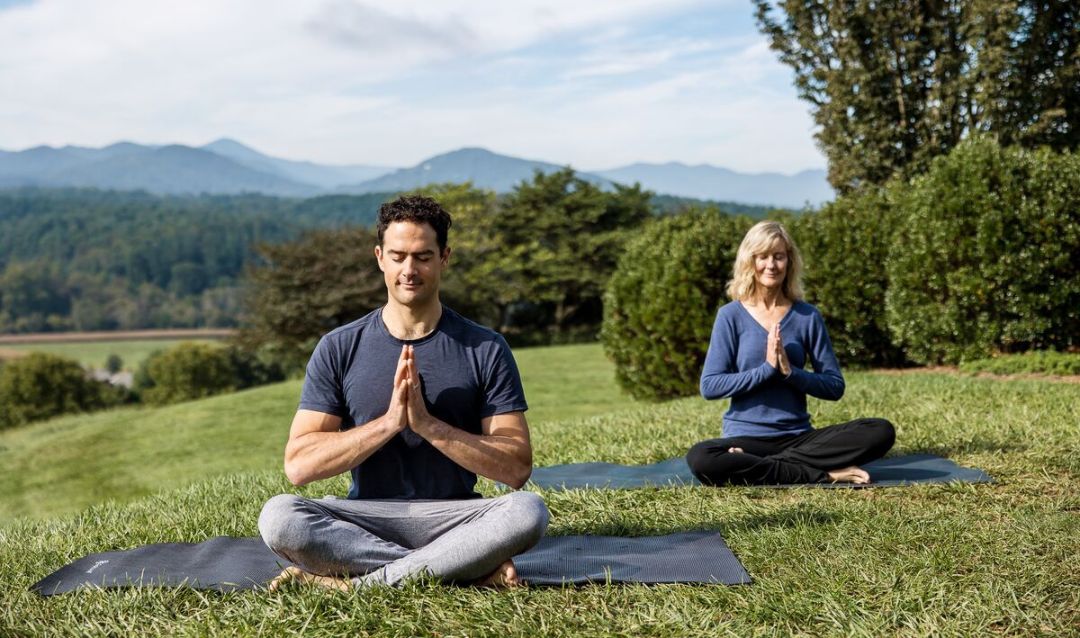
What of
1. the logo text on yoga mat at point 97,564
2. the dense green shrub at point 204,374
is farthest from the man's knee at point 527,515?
the dense green shrub at point 204,374

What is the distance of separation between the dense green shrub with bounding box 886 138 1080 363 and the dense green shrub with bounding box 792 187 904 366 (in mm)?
406

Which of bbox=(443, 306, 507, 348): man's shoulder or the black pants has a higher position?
bbox=(443, 306, 507, 348): man's shoulder

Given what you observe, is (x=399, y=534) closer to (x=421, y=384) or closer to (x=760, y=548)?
(x=421, y=384)

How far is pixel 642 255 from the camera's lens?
1272 cm

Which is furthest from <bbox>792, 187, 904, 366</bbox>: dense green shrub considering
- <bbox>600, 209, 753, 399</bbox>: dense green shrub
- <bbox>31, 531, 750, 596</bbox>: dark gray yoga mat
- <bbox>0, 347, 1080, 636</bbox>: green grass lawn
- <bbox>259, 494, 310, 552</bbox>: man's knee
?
<bbox>259, 494, 310, 552</bbox>: man's knee

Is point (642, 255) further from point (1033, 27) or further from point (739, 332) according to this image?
point (1033, 27)

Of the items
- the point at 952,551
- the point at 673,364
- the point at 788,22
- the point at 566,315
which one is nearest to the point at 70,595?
the point at 952,551

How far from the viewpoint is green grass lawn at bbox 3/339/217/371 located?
7381cm

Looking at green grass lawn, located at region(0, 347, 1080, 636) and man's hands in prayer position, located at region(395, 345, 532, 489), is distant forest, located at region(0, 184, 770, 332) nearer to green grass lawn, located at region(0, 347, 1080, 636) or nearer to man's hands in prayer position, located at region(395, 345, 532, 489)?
green grass lawn, located at region(0, 347, 1080, 636)

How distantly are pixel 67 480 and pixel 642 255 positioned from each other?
897 centimetres

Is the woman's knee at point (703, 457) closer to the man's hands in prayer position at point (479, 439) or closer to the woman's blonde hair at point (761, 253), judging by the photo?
the woman's blonde hair at point (761, 253)

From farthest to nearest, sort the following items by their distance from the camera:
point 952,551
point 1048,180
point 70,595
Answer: point 1048,180, point 952,551, point 70,595

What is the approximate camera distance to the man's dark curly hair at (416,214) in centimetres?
339

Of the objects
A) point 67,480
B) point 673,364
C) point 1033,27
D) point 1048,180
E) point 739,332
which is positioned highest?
point 1033,27
